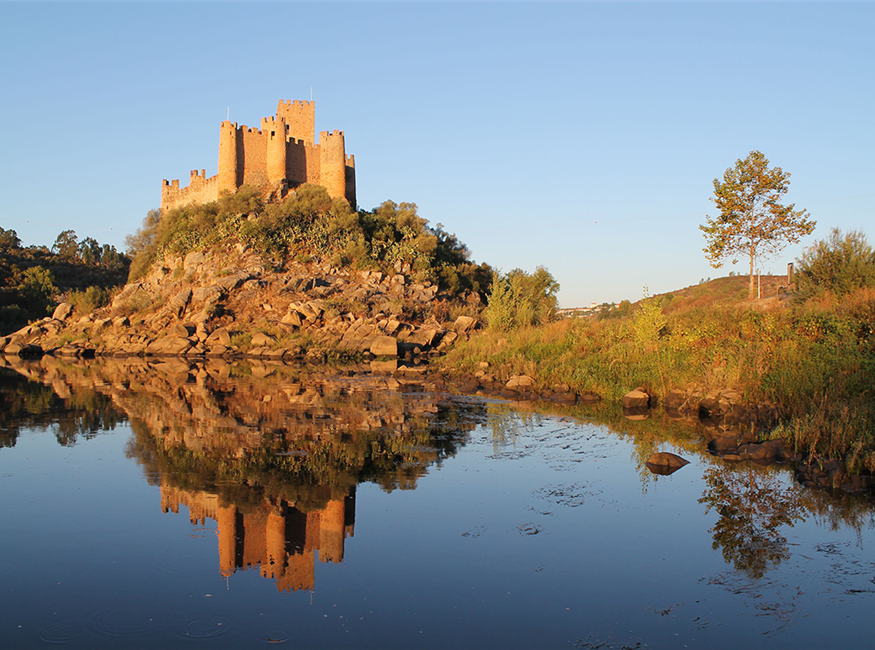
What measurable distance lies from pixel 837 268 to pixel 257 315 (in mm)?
26192

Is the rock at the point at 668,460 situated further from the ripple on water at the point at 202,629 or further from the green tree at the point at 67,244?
the green tree at the point at 67,244

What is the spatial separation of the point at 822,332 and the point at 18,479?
1384 cm

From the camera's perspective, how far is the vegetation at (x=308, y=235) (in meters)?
38.8

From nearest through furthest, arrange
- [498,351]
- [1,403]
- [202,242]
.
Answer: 1. [1,403]
2. [498,351]
3. [202,242]

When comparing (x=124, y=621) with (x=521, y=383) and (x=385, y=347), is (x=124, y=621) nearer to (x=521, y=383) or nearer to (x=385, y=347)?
(x=521, y=383)

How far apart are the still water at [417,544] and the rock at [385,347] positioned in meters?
15.4

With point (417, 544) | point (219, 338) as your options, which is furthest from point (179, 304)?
point (417, 544)

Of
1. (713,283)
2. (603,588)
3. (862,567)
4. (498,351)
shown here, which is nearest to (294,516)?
(603,588)

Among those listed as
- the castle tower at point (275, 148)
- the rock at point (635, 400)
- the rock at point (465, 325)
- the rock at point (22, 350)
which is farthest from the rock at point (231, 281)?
the rock at point (635, 400)

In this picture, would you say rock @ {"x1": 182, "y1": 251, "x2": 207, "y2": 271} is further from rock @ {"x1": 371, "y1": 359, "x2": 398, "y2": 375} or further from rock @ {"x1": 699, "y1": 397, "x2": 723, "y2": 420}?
rock @ {"x1": 699, "y1": 397, "x2": 723, "y2": 420}

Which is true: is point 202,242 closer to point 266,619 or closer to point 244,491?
point 244,491

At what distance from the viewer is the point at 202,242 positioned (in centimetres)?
3962

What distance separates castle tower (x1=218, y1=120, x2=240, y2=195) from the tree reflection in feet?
122

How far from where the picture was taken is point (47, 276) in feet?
171
